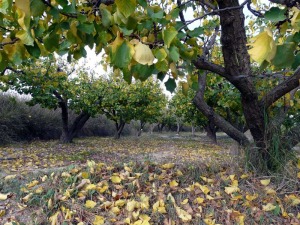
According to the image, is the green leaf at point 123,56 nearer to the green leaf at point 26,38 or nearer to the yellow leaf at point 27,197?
the green leaf at point 26,38

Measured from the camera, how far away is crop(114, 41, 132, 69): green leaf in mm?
1183

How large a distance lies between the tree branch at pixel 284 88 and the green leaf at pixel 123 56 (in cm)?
206

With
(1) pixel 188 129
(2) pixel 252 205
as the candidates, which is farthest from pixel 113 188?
(1) pixel 188 129

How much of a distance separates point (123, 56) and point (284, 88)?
2.25 metres

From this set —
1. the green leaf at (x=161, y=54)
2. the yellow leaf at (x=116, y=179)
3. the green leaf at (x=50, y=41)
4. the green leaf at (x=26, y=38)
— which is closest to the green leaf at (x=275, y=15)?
the green leaf at (x=161, y=54)

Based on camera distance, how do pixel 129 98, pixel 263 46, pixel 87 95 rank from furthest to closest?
pixel 129 98, pixel 87 95, pixel 263 46

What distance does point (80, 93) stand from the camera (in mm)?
12258

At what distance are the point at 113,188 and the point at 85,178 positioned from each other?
1.13 ft

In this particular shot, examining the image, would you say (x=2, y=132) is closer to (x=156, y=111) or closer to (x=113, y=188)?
(x=156, y=111)

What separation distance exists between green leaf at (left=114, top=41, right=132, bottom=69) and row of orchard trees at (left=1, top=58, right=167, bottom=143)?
7.56 meters

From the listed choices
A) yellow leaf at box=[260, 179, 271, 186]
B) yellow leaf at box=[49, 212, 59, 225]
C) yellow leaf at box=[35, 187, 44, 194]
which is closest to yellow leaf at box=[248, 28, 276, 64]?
yellow leaf at box=[49, 212, 59, 225]

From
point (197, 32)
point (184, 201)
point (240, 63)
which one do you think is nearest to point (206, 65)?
point (240, 63)

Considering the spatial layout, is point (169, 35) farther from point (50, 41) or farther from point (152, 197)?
point (152, 197)

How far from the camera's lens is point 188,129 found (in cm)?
3981
